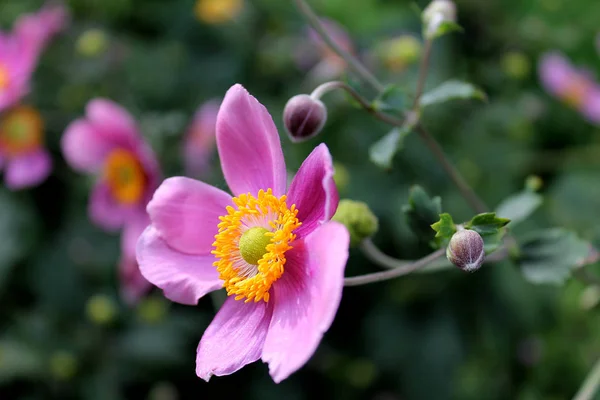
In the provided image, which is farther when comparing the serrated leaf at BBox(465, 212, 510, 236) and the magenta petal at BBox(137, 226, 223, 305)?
the magenta petal at BBox(137, 226, 223, 305)

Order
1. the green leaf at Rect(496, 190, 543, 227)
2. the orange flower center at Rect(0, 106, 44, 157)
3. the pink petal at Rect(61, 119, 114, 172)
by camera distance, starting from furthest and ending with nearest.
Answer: the orange flower center at Rect(0, 106, 44, 157), the pink petal at Rect(61, 119, 114, 172), the green leaf at Rect(496, 190, 543, 227)

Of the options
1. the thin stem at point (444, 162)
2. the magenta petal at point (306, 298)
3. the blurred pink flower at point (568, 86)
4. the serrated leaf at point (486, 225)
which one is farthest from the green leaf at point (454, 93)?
the blurred pink flower at point (568, 86)

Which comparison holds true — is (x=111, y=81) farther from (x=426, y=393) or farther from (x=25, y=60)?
(x=426, y=393)

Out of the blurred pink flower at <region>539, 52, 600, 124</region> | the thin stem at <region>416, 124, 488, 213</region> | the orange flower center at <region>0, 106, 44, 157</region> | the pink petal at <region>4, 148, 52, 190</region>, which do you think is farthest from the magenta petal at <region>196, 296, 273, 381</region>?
the blurred pink flower at <region>539, 52, 600, 124</region>

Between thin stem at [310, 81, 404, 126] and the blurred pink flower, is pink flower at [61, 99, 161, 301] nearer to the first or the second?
thin stem at [310, 81, 404, 126]

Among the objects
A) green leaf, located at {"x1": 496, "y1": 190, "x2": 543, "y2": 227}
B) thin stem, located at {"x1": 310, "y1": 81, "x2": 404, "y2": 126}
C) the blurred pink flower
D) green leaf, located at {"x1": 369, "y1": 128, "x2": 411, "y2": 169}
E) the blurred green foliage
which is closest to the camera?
thin stem, located at {"x1": 310, "y1": 81, "x2": 404, "y2": 126}

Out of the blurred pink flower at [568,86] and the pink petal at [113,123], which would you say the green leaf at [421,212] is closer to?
the pink petal at [113,123]
